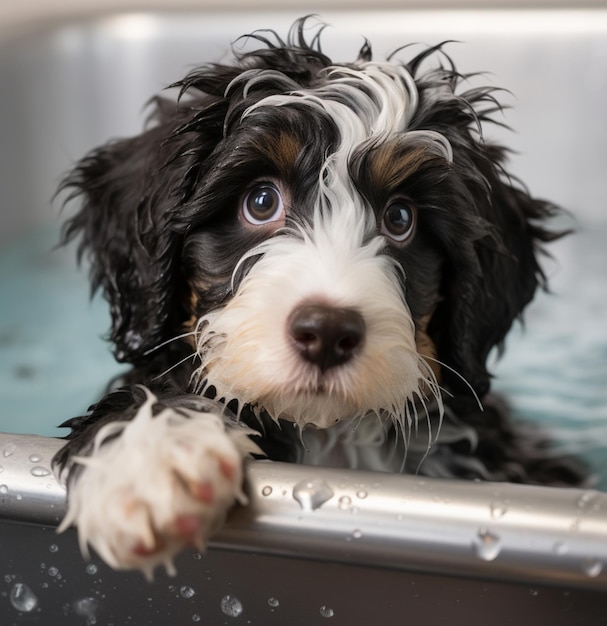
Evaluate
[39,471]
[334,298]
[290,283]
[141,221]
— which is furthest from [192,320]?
[39,471]

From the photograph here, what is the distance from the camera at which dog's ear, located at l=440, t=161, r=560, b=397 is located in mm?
2475

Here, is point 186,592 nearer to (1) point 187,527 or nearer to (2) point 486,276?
(1) point 187,527

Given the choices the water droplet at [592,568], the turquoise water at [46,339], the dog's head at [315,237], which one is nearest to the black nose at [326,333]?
the dog's head at [315,237]

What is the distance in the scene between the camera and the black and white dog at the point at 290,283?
173cm

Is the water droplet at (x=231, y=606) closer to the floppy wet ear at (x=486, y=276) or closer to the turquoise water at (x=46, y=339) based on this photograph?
the floppy wet ear at (x=486, y=276)

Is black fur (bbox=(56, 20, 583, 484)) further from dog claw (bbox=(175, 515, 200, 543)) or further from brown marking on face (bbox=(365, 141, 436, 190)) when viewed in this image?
dog claw (bbox=(175, 515, 200, 543))

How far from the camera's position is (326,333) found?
6.28ft

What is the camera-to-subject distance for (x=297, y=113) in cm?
223

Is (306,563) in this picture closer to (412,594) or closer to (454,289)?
(412,594)

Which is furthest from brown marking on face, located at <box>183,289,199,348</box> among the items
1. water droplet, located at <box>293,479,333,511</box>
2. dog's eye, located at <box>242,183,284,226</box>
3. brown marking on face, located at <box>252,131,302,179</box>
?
water droplet, located at <box>293,479,333,511</box>

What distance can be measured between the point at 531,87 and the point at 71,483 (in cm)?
384

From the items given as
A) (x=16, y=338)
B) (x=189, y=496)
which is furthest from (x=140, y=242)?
(x=16, y=338)

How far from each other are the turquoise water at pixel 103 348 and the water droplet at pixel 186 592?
2.23 meters

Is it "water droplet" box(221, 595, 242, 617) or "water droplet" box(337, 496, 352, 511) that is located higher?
"water droplet" box(337, 496, 352, 511)
